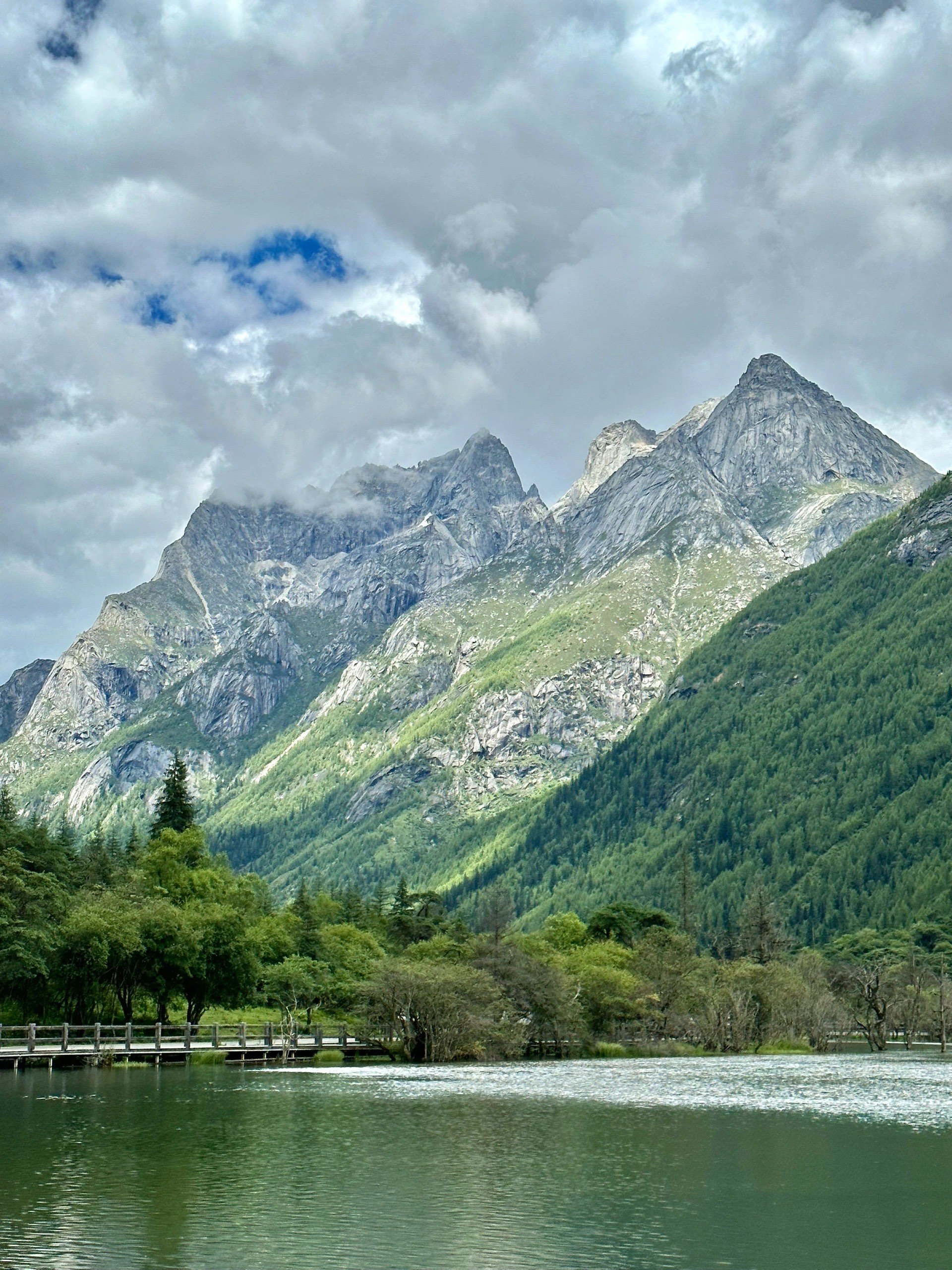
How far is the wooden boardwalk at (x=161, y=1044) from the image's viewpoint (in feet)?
281

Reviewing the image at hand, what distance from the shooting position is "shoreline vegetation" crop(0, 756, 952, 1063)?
9812 cm

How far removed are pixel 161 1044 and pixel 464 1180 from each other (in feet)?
201

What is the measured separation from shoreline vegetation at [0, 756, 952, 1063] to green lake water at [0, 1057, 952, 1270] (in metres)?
25.9

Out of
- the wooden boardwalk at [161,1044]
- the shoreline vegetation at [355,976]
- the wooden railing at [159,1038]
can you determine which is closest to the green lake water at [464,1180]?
the wooden boardwalk at [161,1044]

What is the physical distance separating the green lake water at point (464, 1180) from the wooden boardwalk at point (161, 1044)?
1351cm

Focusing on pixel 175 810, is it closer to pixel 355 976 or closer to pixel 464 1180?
pixel 355 976

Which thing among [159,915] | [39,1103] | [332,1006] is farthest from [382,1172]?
[332,1006]

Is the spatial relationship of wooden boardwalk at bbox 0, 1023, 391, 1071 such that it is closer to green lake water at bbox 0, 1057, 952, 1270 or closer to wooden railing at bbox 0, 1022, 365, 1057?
wooden railing at bbox 0, 1022, 365, 1057

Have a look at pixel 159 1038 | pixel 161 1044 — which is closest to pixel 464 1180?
pixel 159 1038

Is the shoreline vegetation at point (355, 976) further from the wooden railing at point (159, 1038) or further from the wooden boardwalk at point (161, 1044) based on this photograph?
the wooden boardwalk at point (161, 1044)

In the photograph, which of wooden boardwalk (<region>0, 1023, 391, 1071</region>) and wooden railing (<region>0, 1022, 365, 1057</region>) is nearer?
wooden boardwalk (<region>0, 1023, 391, 1071</region>)

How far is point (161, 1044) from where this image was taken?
9406 cm

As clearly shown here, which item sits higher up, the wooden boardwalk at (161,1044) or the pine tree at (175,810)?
the pine tree at (175,810)

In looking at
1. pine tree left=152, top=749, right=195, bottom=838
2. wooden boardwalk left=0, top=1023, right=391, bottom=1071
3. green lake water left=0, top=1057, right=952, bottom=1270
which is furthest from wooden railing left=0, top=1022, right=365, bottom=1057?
pine tree left=152, top=749, right=195, bottom=838
